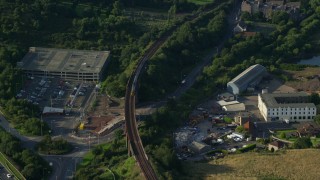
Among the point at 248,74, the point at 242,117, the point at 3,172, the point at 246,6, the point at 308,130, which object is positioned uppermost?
the point at 246,6

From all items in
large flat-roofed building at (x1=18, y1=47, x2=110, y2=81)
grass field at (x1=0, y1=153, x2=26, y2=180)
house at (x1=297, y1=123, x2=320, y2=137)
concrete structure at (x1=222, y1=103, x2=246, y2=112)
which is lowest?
grass field at (x1=0, y1=153, x2=26, y2=180)

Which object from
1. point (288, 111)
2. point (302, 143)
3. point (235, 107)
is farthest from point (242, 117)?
point (302, 143)

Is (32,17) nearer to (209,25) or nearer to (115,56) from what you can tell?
(115,56)

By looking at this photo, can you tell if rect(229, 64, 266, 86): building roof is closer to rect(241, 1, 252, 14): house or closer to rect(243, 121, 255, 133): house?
rect(243, 121, 255, 133): house

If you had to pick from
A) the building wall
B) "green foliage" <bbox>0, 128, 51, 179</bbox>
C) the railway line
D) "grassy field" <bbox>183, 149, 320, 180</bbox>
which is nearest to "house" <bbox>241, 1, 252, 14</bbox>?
the railway line

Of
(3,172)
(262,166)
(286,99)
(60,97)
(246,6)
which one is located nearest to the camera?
(262,166)

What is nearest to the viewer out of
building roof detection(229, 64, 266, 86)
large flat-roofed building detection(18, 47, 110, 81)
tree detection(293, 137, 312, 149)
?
tree detection(293, 137, 312, 149)

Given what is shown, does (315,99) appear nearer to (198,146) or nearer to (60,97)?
(198,146)
